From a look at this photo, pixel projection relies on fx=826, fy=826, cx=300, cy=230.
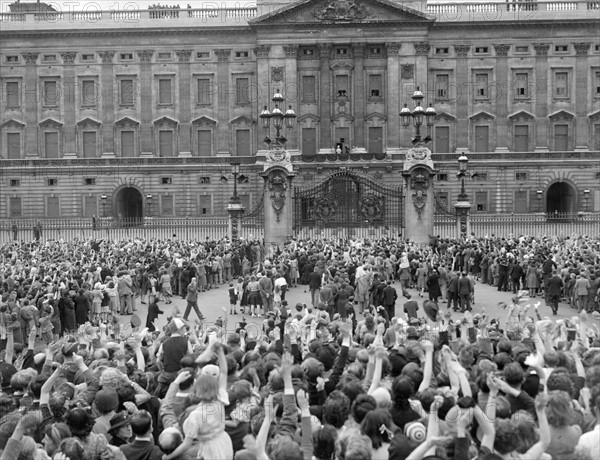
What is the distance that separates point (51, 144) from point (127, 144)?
6104 mm

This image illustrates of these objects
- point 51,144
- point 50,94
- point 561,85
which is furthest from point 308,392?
point 50,94

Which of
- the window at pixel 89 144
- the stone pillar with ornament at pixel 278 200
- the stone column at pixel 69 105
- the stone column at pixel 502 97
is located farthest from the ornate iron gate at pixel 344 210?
the stone column at pixel 69 105

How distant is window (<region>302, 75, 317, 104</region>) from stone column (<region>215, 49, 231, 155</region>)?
6.10 m

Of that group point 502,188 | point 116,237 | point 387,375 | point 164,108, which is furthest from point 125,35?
point 387,375

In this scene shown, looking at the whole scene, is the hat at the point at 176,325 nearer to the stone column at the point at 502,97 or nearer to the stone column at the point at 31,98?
the stone column at the point at 502,97

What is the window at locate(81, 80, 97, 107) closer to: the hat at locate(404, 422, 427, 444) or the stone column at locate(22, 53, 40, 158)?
the stone column at locate(22, 53, 40, 158)

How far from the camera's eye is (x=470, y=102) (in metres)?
64.2

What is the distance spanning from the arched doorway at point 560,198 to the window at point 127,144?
33323mm

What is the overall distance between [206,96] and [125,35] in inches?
313

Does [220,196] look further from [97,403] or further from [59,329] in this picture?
[97,403]

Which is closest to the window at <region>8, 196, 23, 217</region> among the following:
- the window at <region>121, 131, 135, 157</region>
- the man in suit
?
the window at <region>121, 131, 135, 157</region>

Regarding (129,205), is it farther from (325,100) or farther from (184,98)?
(325,100)

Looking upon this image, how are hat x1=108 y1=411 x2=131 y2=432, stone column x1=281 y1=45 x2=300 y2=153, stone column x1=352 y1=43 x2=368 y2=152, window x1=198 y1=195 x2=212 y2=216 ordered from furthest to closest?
window x1=198 y1=195 x2=212 y2=216
stone column x1=352 y1=43 x2=368 y2=152
stone column x1=281 y1=45 x2=300 y2=153
hat x1=108 y1=411 x2=131 y2=432

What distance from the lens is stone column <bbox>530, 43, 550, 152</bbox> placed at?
63.8 m
